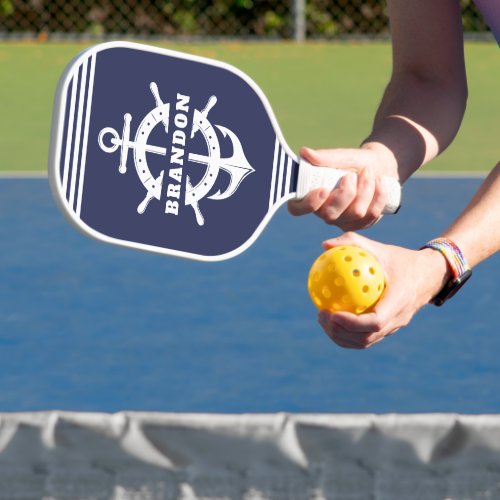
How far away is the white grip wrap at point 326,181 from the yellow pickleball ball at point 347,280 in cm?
16

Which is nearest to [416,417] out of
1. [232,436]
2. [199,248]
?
[232,436]

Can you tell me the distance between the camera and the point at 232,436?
238 cm

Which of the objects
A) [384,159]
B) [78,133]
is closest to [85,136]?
[78,133]

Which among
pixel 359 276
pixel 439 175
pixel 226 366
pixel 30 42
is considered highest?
pixel 359 276

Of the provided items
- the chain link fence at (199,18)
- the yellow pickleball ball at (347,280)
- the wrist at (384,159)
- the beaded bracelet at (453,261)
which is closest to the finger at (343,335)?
the yellow pickleball ball at (347,280)

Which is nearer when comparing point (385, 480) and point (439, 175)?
point (385, 480)

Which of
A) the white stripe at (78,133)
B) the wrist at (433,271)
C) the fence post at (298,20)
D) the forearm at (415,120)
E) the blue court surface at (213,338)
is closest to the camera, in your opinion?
the wrist at (433,271)

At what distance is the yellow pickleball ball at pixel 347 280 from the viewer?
6.88 feet

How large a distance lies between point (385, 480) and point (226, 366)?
2200 millimetres

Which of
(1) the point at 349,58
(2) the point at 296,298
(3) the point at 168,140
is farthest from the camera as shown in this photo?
(1) the point at 349,58

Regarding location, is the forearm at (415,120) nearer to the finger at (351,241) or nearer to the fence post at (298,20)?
the finger at (351,241)

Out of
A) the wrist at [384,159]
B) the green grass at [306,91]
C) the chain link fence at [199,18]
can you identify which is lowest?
the chain link fence at [199,18]

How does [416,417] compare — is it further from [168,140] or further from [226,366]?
[226,366]

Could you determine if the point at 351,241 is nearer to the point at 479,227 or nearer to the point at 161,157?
the point at 479,227
